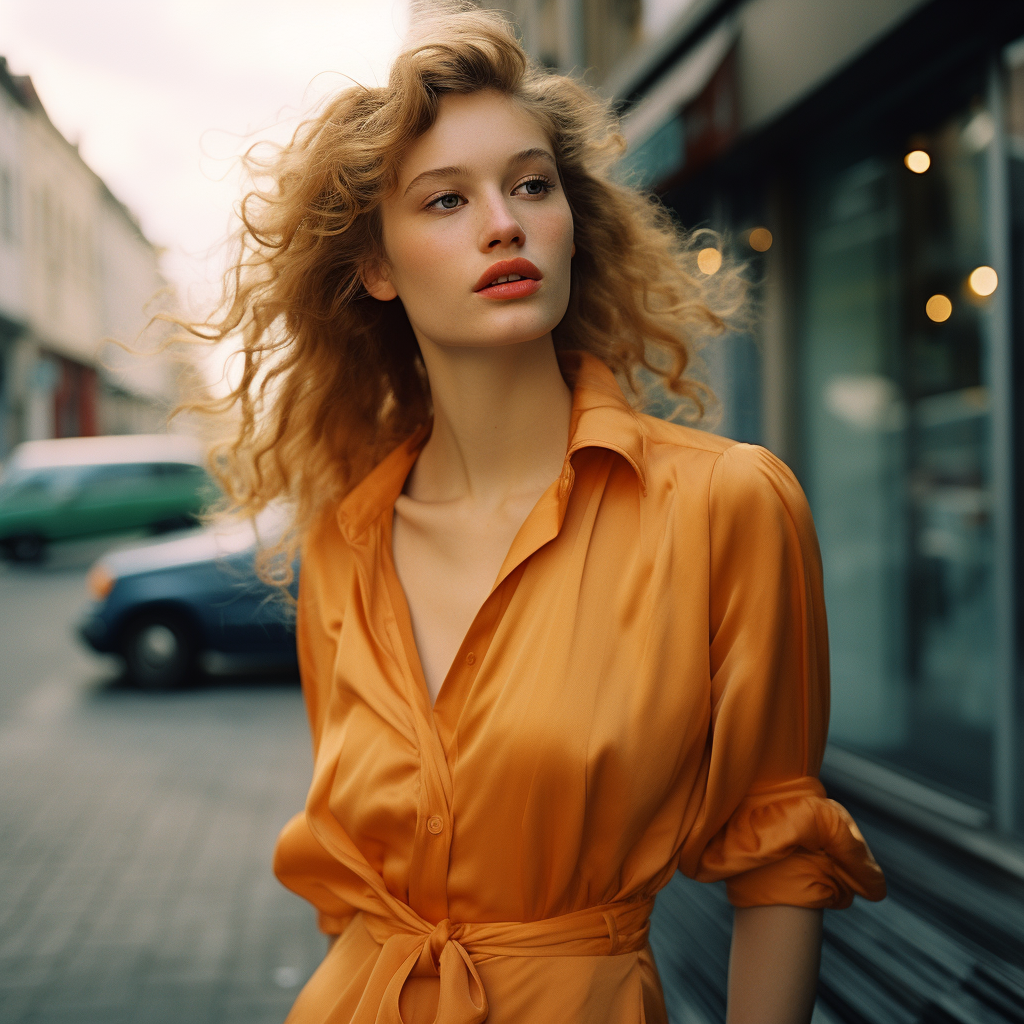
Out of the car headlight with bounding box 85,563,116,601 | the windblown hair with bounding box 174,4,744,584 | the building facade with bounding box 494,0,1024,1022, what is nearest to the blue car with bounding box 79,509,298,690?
the car headlight with bounding box 85,563,116,601

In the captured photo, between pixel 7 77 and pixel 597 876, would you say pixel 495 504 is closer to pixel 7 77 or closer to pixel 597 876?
pixel 597 876

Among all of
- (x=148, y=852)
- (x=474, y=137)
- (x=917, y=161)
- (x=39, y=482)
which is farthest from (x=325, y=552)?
(x=39, y=482)

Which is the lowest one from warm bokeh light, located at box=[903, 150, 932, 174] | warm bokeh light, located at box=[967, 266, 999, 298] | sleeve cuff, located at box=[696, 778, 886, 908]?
sleeve cuff, located at box=[696, 778, 886, 908]

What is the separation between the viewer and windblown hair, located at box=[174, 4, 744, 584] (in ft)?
5.86

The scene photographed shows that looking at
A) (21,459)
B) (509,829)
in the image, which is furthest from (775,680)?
(21,459)

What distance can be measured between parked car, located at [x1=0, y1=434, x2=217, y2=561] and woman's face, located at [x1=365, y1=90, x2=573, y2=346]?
15.5m

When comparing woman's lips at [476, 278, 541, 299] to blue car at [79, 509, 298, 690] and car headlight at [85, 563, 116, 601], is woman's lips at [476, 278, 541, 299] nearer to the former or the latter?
blue car at [79, 509, 298, 690]

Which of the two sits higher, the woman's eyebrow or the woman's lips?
the woman's eyebrow

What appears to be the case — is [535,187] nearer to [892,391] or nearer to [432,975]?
[432,975]

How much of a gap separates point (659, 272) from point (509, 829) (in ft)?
3.99

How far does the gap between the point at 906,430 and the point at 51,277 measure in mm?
27339

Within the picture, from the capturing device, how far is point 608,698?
4.59ft

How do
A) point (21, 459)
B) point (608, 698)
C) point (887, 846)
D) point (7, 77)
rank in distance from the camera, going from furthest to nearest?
point (7, 77) → point (21, 459) → point (887, 846) → point (608, 698)

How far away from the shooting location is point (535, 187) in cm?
166
